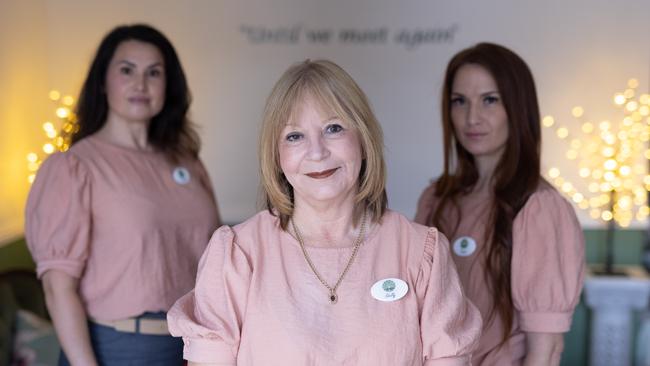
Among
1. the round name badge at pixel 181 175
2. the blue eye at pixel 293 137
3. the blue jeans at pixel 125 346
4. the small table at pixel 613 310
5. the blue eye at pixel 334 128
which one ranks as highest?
the blue eye at pixel 334 128

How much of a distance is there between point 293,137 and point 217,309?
37 cm

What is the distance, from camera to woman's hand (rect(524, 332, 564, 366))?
6.45ft

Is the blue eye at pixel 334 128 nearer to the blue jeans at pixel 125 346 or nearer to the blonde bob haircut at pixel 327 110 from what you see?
the blonde bob haircut at pixel 327 110

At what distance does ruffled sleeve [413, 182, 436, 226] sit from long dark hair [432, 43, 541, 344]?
0.05 meters

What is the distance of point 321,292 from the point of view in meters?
1.49

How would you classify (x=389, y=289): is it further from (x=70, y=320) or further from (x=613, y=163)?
(x=613, y=163)

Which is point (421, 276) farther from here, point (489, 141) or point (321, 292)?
point (489, 141)

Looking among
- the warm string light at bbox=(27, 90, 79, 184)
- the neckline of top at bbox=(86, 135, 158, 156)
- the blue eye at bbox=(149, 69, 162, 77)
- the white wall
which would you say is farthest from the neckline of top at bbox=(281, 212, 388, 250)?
the white wall

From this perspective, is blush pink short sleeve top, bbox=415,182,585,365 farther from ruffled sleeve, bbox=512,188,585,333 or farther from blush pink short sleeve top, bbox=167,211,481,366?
blush pink short sleeve top, bbox=167,211,481,366

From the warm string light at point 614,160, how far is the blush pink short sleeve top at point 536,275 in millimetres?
1753

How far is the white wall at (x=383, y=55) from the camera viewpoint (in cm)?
372

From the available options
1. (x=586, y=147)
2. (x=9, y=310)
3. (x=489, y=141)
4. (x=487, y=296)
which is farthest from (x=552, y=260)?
(x=9, y=310)

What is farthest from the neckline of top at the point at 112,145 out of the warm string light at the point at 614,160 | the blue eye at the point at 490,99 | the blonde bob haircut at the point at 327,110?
the warm string light at the point at 614,160

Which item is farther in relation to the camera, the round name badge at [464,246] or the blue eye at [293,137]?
the round name badge at [464,246]
